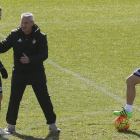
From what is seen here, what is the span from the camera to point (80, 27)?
1822 centimetres

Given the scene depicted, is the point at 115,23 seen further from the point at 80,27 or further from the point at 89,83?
the point at 89,83

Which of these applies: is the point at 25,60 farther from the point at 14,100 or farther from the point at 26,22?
the point at 14,100

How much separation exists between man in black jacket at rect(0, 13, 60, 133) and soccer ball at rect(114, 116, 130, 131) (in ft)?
3.33

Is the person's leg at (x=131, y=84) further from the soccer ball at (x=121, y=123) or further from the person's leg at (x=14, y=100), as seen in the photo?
the person's leg at (x=14, y=100)

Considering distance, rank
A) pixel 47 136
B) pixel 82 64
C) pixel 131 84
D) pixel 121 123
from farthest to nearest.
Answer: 1. pixel 82 64
2. pixel 131 84
3. pixel 121 123
4. pixel 47 136

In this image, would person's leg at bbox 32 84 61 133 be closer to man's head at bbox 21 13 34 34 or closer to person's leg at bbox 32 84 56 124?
person's leg at bbox 32 84 56 124

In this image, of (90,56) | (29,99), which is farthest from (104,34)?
(29,99)

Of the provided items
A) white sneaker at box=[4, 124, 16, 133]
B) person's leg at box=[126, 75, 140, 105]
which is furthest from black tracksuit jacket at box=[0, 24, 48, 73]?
person's leg at box=[126, 75, 140, 105]

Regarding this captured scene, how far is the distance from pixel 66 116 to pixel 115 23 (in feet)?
34.8

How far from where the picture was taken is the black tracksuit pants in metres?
7.76

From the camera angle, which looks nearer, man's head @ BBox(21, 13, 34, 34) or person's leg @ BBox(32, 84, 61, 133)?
man's head @ BBox(21, 13, 34, 34)

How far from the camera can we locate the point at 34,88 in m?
7.85

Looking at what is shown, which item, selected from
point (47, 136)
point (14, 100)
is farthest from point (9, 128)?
point (47, 136)

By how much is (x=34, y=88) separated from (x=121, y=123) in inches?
63.0
